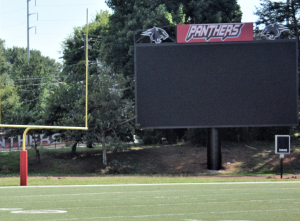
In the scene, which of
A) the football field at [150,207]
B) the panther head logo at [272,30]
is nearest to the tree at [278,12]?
the panther head logo at [272,30]

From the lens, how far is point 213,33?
2295 centimetres

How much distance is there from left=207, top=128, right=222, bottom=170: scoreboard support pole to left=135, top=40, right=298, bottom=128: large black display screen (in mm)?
2279

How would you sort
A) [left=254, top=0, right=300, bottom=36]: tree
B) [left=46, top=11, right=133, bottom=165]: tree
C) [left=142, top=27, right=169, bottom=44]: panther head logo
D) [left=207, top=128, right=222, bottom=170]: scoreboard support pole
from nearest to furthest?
[left=142, top=27, right=169, bottom=44]: panther head logo < [left=207, top=128, right=222, bottom=170]: scoreboard support pole < [left=46, top=11, right=133, bottom=165]: tree < [left=254, top=0, right=300, bottom=36]: tree

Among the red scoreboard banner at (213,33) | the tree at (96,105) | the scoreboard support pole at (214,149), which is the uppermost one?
the red scoreboard banner at (213,33)

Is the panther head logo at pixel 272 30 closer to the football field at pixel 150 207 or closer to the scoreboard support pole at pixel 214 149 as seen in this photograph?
the scoreboard support pole at pixel 214 149

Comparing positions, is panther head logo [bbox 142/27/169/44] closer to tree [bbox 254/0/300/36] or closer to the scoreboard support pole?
the scoreboard support pole

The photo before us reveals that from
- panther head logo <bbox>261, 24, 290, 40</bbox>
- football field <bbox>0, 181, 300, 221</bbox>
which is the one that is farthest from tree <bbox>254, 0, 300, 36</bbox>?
football field <bbox>0, 181, 300, 221</bbox>

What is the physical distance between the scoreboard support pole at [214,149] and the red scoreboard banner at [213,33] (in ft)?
17.1

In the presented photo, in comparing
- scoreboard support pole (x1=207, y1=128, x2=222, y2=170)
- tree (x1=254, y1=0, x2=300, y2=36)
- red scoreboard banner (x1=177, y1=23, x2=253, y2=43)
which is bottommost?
scoreboard support pole (x1=207, y1=128, x2=222, y2=170)

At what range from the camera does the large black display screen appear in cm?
2288

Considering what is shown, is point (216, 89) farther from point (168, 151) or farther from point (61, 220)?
point (61, 220)

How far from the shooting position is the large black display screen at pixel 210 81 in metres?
22.9

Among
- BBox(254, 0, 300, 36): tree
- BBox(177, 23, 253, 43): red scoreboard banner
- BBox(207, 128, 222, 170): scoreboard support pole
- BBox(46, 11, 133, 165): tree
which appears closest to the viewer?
BBox(177, 23, 253, 43): red scoreboard banner

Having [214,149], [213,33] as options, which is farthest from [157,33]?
[214,149]
